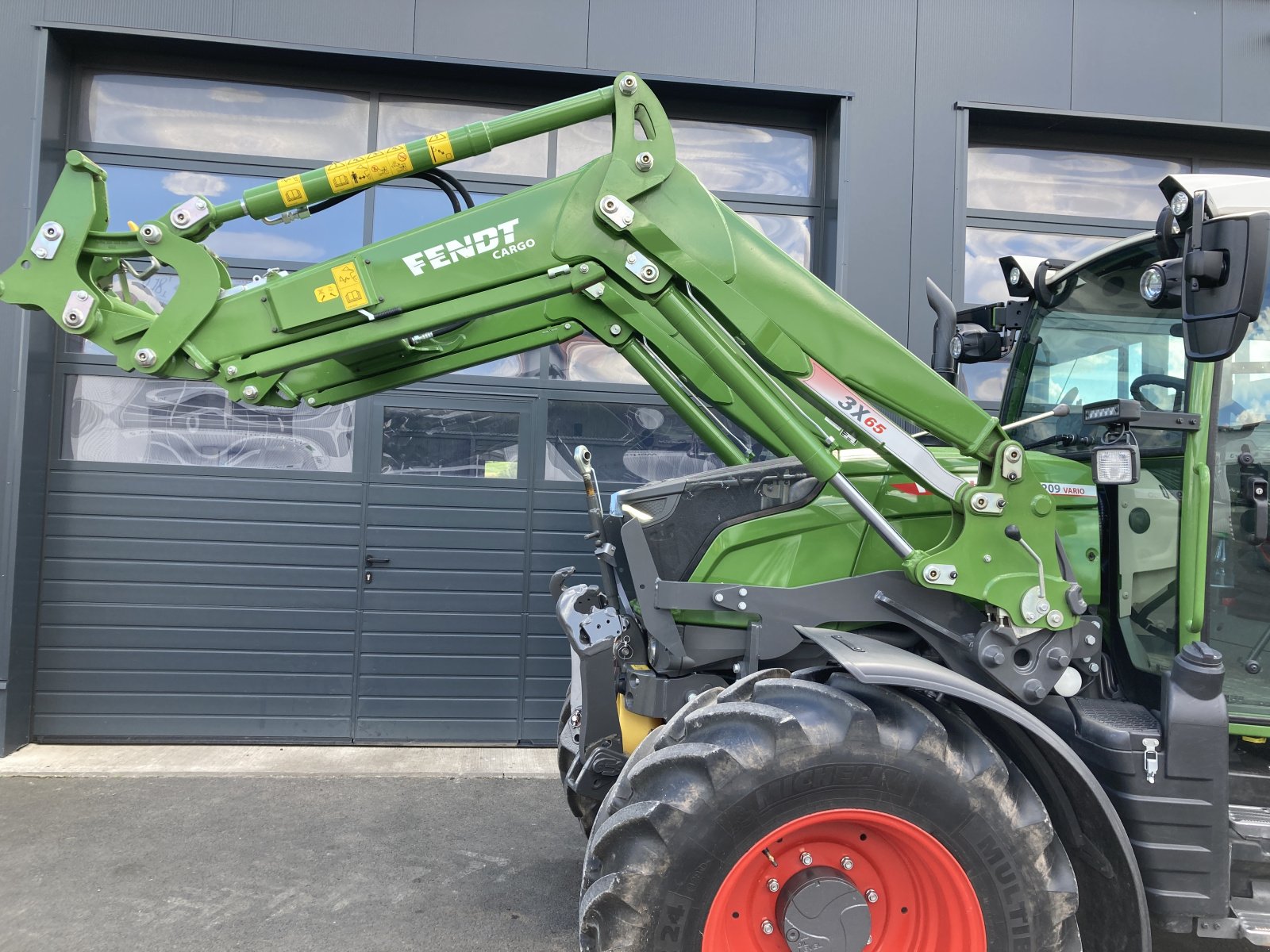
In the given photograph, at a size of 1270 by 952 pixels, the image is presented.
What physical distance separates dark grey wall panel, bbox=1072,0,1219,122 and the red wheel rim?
5.98 meters

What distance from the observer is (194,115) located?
598 cm

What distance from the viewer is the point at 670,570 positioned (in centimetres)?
318

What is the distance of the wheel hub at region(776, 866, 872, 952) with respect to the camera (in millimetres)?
2412

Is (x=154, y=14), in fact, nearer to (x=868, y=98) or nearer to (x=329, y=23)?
(x=329, y=23)

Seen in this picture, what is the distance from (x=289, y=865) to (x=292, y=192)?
3094mm

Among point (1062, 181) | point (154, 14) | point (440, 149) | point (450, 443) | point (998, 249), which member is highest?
point (154, 14)

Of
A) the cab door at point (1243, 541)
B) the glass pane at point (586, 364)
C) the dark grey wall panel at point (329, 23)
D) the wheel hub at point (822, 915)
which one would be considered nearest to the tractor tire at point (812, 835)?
the wheel hub at point (822, 915)

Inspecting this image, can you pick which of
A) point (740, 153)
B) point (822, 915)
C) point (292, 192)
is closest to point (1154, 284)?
point (822, 915)

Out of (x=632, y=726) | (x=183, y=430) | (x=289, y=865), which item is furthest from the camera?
(x=183, y=430)

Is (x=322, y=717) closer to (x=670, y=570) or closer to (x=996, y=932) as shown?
(x=670, y=570)

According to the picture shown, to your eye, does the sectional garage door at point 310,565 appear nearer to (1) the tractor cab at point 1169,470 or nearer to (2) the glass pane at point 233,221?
(2) the glass pane at point 233,221

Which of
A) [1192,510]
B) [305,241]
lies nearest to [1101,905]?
[1192,510]

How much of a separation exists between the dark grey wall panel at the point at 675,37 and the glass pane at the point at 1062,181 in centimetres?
205

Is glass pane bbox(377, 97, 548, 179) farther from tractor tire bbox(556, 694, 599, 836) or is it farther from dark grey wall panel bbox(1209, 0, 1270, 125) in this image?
dark grey wall panel bbox(1209, 0, 1270, 125)
